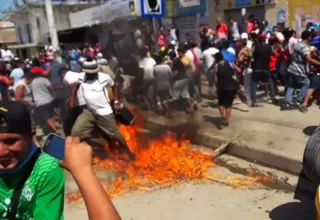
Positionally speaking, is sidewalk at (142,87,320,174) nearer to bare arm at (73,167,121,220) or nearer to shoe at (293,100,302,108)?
shoe at (293,100,302,108)

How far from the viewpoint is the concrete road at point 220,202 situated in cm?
470

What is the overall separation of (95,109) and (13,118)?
15.2ft

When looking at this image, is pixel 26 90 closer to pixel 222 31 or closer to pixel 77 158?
pixel 77 158

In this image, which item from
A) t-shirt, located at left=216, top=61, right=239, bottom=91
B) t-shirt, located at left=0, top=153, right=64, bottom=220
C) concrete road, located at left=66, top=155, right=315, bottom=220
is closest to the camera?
t-shirt, located at left=0, top=153, right=64, bottom=220

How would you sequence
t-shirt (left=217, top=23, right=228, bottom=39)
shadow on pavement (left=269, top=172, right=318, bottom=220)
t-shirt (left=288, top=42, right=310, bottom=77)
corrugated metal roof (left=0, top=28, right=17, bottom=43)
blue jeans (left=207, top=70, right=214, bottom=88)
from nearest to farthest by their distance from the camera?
shadow on pavement (left=269, top=172, right=318, bottom=220) → t-shirt (left=288, top=42, right=310, bottom=77) → blue jeans (left=207, top=70, right=214, bottom=88) → t-shirt (left=217, top=23, right=228, bottom=39) → corrugated metal roof (left=0, top=28, right=17, bottom=43)

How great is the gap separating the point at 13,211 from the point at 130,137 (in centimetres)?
577

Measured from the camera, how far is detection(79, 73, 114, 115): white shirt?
250 inches

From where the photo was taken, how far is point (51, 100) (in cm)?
879

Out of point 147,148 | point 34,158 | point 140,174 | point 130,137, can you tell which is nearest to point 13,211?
point 34,158

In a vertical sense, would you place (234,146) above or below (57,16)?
below

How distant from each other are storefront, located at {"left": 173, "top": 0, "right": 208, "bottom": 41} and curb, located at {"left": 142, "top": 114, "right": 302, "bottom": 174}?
545 inches

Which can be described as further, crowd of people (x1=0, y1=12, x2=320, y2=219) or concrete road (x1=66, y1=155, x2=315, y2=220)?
concrete road (x1=66, y1=155, x2=315, y2=220)

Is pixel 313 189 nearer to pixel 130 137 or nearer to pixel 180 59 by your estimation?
pixel 130 137

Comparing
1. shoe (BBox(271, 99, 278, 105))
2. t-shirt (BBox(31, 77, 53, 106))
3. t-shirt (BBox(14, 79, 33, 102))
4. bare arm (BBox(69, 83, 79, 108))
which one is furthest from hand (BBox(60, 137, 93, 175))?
shoe (BBox(271, 99, 278, 105))
